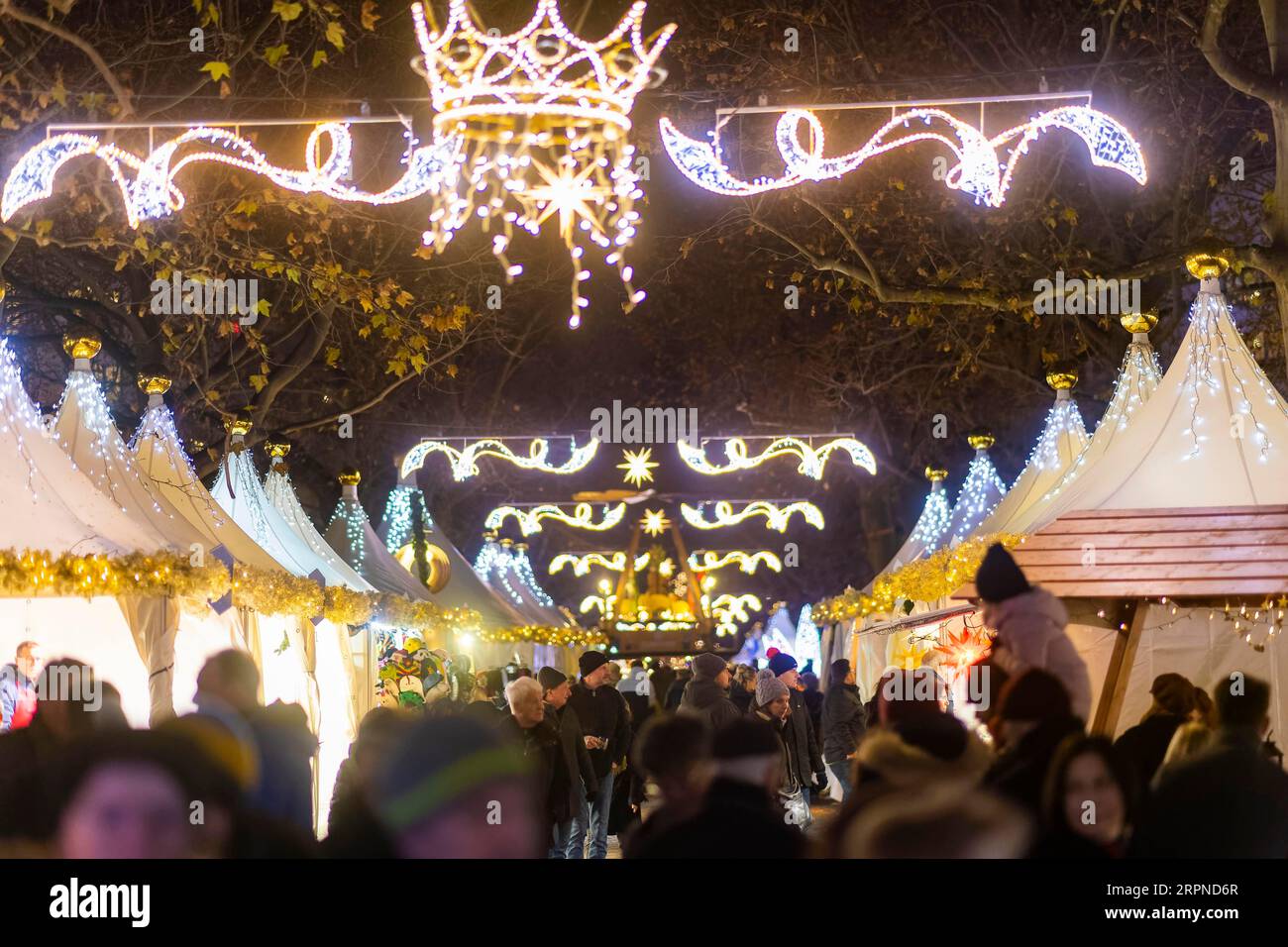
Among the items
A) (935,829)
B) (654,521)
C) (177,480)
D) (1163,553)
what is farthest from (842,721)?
(654,521)

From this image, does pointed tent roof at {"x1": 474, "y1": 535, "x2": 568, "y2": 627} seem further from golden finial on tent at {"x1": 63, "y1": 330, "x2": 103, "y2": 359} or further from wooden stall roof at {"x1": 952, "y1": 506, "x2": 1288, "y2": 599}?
wooden stall roof at {"x1": 952, "y1": 506, "x2": 1288, "y2": 599}

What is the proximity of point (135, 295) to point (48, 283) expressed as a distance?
6.84 feet

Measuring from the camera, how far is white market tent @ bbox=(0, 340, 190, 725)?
11781 millimetres

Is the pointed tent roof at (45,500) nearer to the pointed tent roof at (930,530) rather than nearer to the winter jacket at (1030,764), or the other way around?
the winter jacket at (1030,764)

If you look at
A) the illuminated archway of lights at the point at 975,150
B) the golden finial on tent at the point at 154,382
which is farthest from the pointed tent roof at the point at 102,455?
the illuminated archway of lights at the point at 975,150

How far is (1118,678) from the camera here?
445 inches

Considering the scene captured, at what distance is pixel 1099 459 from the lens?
40.8 feet

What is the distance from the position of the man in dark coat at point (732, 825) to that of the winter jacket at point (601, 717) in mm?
7391

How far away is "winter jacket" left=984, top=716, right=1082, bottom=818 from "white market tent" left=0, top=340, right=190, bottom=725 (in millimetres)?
7512

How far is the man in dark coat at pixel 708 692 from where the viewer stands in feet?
40.8

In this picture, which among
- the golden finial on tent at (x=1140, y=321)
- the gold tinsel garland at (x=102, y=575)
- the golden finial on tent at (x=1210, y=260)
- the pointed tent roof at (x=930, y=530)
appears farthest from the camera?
the pointed tent roof at (x=930, y=530)

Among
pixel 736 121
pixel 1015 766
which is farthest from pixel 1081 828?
pixel 736 121

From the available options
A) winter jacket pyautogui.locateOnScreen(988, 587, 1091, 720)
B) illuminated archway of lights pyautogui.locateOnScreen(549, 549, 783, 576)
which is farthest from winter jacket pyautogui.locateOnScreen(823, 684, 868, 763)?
illuminated archway of lights pyautogui.locateOnScreen(549, 549, 783, 576)
